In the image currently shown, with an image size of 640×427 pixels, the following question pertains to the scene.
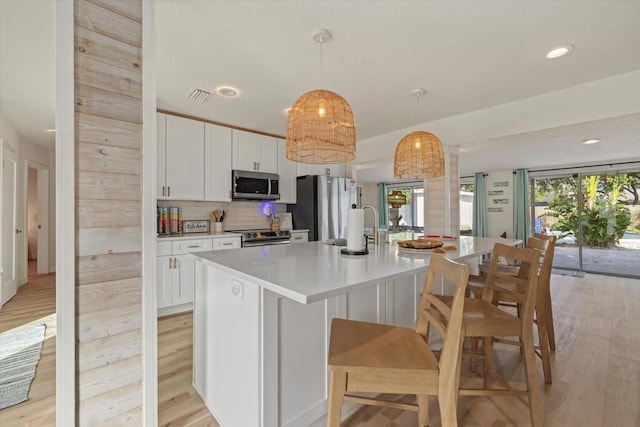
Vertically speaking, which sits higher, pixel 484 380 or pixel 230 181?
pixel 230 181

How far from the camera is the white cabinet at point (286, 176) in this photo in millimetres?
4379

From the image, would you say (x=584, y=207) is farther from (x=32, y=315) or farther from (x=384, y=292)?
(x=32, y=315)

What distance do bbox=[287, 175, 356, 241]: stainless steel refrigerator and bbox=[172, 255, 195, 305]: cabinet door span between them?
70.9 inches

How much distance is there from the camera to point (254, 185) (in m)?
4.02

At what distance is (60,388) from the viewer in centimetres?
116

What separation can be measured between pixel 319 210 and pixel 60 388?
344cm

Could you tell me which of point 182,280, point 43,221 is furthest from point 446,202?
point 43,221

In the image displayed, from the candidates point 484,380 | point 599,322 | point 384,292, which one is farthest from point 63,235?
point 599,322

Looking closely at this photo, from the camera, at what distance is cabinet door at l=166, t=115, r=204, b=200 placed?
3389 mm

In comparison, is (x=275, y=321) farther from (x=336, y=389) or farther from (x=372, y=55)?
(x=372, y=55)

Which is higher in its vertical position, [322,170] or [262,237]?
[322,170]

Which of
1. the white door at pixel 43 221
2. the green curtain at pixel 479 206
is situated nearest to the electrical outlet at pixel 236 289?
the white door at pixel 43 221

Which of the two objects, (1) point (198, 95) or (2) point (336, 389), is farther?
(1) point (198, 95)

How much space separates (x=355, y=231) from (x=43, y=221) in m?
6.15
